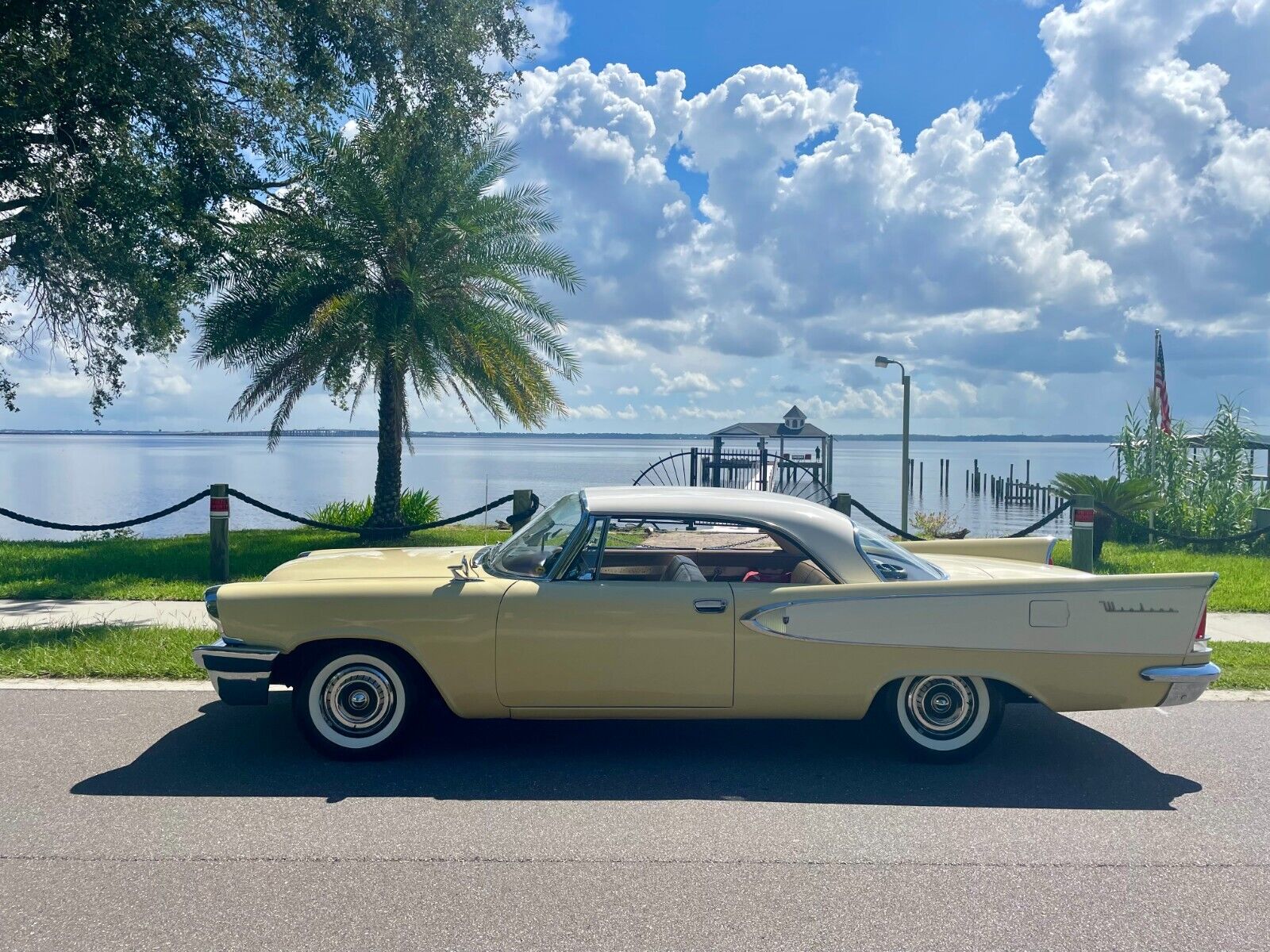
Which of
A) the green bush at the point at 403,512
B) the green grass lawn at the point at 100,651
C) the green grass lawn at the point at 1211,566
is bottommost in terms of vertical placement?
the green grass lawn at the point at 100,651

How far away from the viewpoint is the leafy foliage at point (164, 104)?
1185 centimetres

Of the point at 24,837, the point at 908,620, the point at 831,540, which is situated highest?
the point at 831,540

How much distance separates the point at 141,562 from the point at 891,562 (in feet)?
32.9

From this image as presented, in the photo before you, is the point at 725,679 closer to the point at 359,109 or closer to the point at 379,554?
the point at 379,554

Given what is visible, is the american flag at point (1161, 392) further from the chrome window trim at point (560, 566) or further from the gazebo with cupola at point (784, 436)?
the chrome window trim at point (560, 566)

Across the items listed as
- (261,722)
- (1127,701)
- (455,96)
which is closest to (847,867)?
(1127,701)

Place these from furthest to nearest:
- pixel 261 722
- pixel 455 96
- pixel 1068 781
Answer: pixel 455 96 → pixel 261 722 → pixel 1068 781

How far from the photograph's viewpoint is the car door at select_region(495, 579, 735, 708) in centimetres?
509

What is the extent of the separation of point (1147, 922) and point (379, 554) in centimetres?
424

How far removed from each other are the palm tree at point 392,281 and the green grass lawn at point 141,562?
50.2 inches

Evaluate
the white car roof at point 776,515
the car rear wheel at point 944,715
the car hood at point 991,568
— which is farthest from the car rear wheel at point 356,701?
the car hood at point 991,568

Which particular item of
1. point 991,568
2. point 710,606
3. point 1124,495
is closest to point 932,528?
point 1124,495

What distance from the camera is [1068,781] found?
200 inches

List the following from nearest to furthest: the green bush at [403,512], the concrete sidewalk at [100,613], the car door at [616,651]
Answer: the car door at [616,651], the concrete sidewalk at [100,613], the green bush at [403,512]
